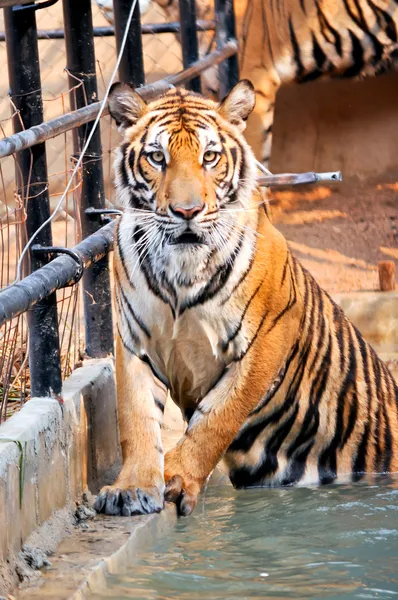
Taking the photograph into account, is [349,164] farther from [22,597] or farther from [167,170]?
[22,597]

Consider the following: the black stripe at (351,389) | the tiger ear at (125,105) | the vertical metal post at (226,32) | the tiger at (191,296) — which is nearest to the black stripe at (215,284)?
the tiger at (191,296)

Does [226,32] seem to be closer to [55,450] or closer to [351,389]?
[351,389]

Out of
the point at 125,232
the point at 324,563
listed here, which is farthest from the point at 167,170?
the point at 324,563

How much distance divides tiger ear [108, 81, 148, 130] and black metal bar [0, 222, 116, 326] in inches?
15.6

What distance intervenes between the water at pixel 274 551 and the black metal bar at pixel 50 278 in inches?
27.8

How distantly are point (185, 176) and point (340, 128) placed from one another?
587cm

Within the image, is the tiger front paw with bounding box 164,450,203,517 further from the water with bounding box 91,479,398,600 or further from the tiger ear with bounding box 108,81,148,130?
the tiger ear with bounding box 108,81,148,130

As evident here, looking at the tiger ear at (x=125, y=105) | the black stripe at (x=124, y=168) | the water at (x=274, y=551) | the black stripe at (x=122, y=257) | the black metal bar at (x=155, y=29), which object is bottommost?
the water at (x=274, y=551)

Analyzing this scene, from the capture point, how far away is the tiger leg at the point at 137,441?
3.19m

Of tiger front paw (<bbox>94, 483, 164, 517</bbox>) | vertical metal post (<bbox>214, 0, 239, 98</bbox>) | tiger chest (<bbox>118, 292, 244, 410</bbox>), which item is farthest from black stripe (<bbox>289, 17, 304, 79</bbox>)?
tiger front paw (<bbox>94, 483, 164, 517</bbox>)

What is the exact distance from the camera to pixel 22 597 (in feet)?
8.23

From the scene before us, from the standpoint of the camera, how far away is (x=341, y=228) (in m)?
8.38

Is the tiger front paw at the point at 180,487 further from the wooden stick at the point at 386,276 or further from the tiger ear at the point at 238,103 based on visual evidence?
the wooden stick at the point at 386,276

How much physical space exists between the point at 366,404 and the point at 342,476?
0.29 metres
